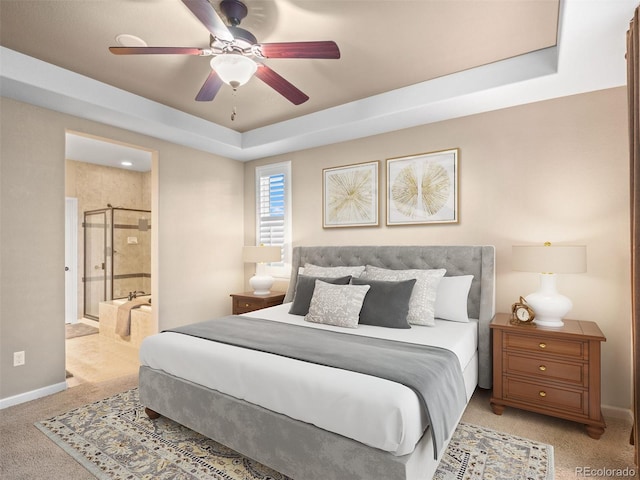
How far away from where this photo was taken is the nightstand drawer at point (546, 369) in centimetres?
242

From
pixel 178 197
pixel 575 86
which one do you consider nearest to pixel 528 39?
pixel 575 86

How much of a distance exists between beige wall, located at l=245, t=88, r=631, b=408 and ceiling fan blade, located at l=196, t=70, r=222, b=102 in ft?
6.61

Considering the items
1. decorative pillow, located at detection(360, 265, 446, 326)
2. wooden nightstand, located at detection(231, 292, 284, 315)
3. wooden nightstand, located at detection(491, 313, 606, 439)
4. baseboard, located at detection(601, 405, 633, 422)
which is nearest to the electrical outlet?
wooden nightstand, located at detection(231, 292, 284, 315)

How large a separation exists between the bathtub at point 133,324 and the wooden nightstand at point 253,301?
3.10 feet

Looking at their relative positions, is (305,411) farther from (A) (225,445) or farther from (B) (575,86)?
(B) (575,86)

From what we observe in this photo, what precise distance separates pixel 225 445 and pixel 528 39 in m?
3.37

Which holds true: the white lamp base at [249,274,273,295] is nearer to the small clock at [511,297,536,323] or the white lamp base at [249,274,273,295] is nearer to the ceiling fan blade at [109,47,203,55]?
the small clock at [511,297,536,323]

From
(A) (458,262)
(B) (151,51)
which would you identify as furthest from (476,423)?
(B) (151,51)

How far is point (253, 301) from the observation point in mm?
4223

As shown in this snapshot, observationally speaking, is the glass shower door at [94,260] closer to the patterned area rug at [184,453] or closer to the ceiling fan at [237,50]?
the patterned area rug at [184,453]

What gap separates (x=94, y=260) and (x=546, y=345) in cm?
647

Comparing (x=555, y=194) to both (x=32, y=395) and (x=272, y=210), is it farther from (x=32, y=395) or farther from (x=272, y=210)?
(x=32, y=395)

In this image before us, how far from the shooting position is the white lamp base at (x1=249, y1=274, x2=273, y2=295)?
14.3 feet

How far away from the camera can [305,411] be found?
1.75 meters
